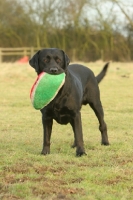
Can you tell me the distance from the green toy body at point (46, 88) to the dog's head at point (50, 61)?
79 mm

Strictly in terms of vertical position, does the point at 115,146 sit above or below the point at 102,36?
above

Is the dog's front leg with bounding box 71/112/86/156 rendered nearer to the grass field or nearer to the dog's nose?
the grass field

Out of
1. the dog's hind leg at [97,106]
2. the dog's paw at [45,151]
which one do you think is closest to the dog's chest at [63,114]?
the dog's paw at [45,151]

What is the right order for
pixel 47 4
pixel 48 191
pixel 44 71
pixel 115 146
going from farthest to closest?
pixel 47 4
pixel 115 146
pixel 44 71
pixel 48 191

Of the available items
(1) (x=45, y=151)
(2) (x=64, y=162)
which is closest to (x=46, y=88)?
(1) (x=45, y=151)

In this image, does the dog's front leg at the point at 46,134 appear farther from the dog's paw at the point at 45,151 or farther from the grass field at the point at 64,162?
the grass field at the point at 64,162

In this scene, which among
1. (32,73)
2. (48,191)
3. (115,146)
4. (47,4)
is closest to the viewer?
(48,191)

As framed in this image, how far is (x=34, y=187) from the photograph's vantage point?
4934 millimetres

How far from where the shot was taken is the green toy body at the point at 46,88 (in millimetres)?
6559

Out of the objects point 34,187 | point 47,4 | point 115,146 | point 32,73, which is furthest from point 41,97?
point 47,4

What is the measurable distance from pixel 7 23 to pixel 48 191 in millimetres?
41223

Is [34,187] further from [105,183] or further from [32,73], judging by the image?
[32,73]

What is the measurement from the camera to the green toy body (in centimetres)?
656

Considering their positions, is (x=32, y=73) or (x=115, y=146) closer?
(x=115, y=146)
